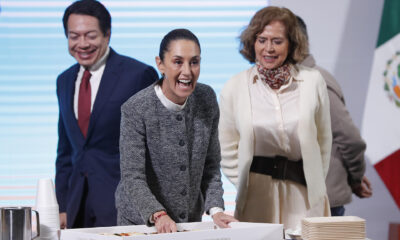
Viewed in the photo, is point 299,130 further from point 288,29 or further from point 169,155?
point 169,155

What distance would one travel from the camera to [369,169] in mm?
4266

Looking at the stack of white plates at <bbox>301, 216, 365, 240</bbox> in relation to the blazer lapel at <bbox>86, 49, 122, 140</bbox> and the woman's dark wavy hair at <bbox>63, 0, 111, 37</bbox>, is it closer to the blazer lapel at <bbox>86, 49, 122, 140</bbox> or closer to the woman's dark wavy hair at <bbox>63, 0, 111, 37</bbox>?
the blazer lapel at <bbox>86, 49, 122, 140</bbox>

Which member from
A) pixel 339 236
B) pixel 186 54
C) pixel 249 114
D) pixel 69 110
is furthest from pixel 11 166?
pixel 339 236

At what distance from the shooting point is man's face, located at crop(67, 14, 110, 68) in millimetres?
2918

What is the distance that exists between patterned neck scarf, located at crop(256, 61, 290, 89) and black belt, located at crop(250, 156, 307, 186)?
32 centimetres

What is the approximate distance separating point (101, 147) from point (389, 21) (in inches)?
92.4

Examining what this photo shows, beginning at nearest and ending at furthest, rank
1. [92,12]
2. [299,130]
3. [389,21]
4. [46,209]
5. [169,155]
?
[46,209] → [169,155] → [299,130] → [92,12] → [389,21]

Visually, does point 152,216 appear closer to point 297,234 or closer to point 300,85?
point 297,234

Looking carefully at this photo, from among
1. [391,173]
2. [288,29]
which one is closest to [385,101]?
[391,173]

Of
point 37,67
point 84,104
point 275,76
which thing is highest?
point 37,67

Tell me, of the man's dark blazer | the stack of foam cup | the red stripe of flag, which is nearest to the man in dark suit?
the man's dark blazer

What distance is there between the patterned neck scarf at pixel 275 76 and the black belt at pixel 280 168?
319 millimetres

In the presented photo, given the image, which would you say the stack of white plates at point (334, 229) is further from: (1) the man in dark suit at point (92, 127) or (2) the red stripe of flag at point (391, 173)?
(2) the red stripe of flag at point (391, 173)

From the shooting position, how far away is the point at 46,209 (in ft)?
6.20
